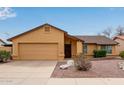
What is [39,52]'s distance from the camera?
101ft

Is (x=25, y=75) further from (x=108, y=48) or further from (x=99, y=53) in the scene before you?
(x=108, y=48)

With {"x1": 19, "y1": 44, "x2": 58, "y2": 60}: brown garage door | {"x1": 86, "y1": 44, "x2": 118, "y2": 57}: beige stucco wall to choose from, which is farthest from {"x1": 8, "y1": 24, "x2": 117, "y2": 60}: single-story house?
{"x1": 86, "y1": 44, "x2": 118, "y2": 57}: beige stucco wall

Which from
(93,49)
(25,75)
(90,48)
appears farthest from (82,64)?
(93,49)

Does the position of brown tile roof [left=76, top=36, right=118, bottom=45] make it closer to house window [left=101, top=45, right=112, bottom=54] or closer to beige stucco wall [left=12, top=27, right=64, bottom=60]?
house window [left=101, top=45, right=112, bottom=54]

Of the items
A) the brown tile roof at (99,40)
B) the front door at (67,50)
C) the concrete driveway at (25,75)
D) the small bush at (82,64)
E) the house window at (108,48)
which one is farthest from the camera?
the house window at (108,48)

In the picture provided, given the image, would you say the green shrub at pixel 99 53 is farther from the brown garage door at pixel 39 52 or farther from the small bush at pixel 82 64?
the small bush at pixel 82 64

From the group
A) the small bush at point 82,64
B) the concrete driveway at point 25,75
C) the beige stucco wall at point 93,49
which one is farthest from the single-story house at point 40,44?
the small bush at point 82,64

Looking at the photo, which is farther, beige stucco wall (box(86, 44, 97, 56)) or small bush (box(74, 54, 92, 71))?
beige stucco wall (box(86, 44, 97, 56))

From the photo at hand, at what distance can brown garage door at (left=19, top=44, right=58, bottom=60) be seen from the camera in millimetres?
30750

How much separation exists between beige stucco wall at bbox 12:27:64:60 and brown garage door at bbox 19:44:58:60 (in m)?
0.47

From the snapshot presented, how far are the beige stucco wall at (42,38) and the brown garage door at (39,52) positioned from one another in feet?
1.54

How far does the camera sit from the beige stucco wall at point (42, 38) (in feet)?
101

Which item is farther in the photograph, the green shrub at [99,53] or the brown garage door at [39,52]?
the green shrub at [99,53]
